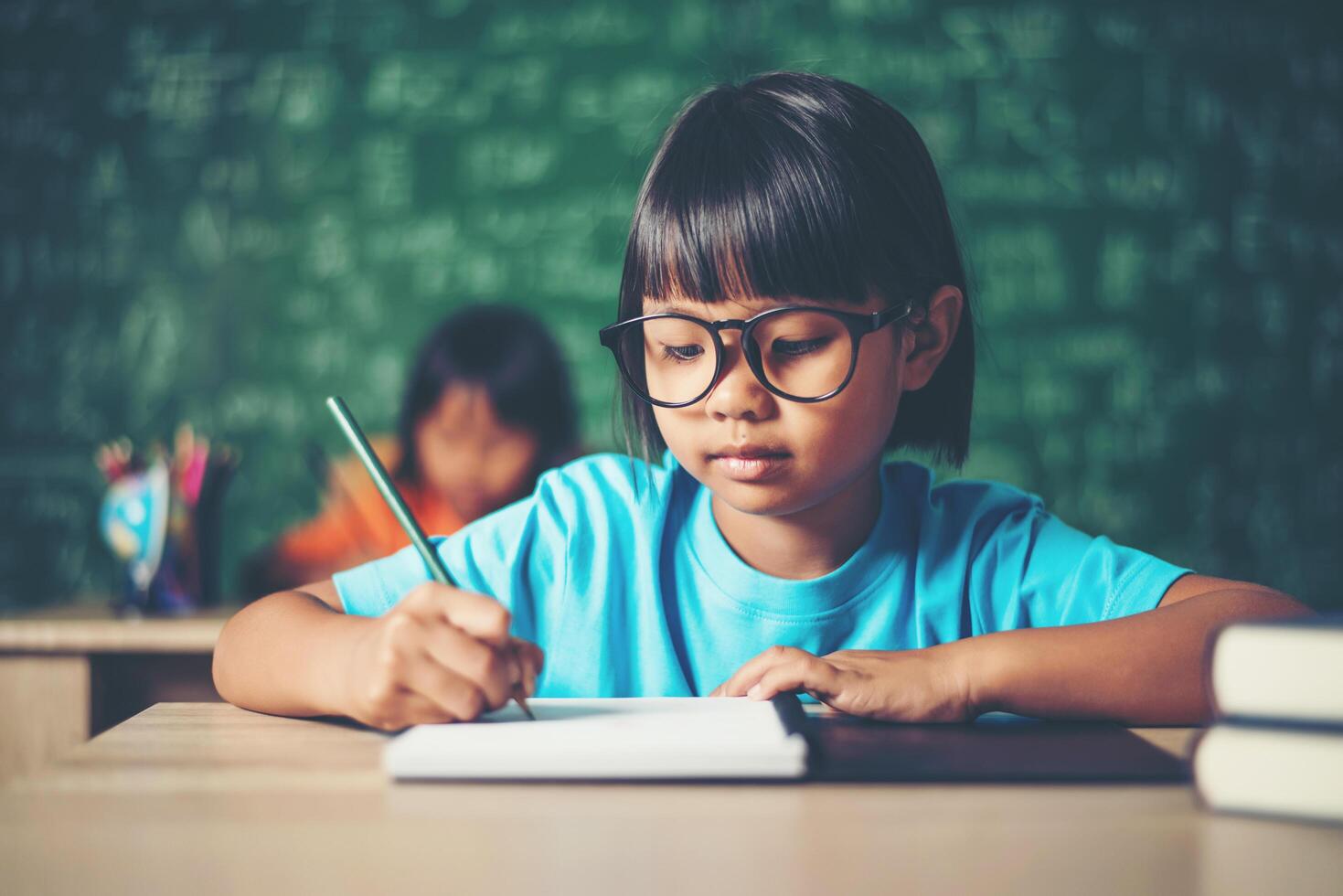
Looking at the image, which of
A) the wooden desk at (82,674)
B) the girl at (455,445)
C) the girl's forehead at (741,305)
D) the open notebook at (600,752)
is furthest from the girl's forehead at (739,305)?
the girl at (455,445)

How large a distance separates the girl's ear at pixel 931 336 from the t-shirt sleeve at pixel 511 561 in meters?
0.34

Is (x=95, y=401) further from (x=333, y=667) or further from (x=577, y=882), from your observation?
(x=577, y=882)

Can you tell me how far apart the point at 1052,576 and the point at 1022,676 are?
0.30 m

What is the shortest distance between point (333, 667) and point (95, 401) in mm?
2439

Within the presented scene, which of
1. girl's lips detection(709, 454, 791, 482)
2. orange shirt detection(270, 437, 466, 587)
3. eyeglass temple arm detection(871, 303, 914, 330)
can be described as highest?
eyeglass temple arm detection(871, 303, 914, 330)

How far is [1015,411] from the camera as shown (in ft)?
8.36

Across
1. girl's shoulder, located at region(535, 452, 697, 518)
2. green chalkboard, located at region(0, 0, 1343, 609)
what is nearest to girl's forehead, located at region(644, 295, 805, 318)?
girl's shoulder, located at region(535, 452, 697, 518)

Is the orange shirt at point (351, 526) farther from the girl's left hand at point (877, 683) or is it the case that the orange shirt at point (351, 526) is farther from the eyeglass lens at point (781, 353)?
the girl's left hand at point (877, 683)

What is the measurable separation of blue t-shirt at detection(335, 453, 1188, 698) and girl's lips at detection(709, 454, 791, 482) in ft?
0.58

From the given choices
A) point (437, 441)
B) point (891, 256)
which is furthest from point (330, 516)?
point (891, 256)

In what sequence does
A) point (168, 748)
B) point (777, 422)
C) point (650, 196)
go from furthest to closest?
point (650, 196) → point (777, 422) → point (168, 748)

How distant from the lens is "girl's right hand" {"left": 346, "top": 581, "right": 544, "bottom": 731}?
59cm

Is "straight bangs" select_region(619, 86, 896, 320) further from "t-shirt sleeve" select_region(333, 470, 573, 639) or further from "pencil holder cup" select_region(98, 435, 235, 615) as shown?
"pencil holder cup" select_region(98, 435, 235, 615)

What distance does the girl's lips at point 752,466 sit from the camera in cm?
81
